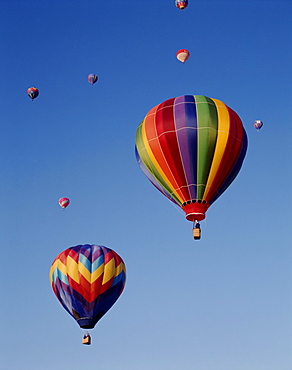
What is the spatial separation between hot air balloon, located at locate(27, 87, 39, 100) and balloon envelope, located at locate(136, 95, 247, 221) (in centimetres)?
779

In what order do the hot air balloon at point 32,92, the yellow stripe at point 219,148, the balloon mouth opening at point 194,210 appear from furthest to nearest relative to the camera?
the hot air balloon at point 32,92 < the yellow stripe at point 219,148 < the balloon mouth opening at point 194,210

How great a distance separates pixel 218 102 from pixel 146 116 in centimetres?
233

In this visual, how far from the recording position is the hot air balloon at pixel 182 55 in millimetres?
28938

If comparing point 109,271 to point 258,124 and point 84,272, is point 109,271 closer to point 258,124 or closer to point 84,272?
point 84,272

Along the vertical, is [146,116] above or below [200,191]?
above

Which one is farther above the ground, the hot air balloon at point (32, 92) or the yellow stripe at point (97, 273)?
the hot air balloon at point (32, 92)

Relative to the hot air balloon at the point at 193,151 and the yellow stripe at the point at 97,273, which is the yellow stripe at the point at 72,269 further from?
the hot air balloon at the point at 193,151

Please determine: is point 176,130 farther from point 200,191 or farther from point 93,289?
point 93,289

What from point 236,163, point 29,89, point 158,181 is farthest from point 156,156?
point 29,89

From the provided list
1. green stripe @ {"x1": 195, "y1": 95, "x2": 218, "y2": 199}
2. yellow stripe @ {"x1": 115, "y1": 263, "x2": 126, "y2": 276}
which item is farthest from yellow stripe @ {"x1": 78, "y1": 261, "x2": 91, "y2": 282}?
green stripe @ {"x1": 195, "y1": 95, "x2": 218, "y2": 199}

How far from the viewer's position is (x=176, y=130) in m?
24.5

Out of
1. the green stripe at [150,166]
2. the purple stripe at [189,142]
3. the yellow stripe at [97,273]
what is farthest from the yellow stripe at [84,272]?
the purple stripe at [189,142]

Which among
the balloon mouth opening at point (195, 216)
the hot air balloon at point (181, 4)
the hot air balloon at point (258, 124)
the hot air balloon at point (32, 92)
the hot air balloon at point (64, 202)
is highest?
the hot air balloon at point (181, 4)

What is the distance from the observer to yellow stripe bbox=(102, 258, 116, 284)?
91.0ft
